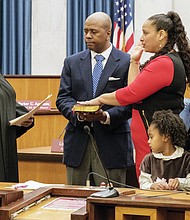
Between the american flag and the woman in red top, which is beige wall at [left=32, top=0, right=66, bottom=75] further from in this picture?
the woman in red top

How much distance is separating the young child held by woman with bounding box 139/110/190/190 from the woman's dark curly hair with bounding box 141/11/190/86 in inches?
14.1

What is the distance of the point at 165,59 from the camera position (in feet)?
12.0

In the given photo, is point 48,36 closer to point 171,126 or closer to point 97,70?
point 97,70

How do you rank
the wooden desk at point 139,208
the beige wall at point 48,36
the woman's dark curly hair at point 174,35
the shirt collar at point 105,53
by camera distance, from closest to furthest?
the wooden desk at point 139,208, the woman's dark curly hair at point 174,35, the shirt collar at point 105,53, the beige wall at point 48,36

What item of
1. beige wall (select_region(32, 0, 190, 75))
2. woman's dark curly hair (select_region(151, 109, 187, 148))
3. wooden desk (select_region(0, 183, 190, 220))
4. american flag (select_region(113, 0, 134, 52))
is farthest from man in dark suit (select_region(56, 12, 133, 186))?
beige wall (select_region(32, 0, 190, 75))

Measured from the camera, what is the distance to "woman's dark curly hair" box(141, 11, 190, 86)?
377 cm

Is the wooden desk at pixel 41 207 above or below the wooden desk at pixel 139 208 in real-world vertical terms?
below

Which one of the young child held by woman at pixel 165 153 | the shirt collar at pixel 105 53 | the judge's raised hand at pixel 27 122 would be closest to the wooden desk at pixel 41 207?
the young child held by woman at pixel 165 153

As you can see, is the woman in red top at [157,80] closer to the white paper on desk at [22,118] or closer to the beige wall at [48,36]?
the white paper on desk at [22,118]

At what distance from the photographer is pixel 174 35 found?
149 inches

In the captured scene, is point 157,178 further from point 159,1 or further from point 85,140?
point 159,1

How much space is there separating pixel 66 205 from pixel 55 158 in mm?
2668

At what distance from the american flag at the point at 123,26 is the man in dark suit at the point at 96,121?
3.36 m

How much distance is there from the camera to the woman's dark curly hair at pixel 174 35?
3.77m
